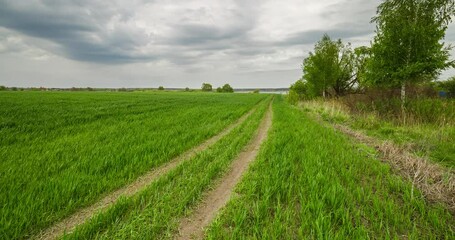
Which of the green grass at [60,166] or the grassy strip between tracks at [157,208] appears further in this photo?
the green grass at [60,166]

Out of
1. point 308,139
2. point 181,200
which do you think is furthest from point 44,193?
point 308,139

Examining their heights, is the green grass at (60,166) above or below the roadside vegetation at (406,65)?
below

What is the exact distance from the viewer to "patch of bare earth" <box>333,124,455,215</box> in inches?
141

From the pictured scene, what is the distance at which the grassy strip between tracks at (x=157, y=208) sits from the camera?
273 cm

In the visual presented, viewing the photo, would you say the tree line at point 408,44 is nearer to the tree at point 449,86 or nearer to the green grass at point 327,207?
the green grass at point 327,207

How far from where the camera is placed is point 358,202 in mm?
3473

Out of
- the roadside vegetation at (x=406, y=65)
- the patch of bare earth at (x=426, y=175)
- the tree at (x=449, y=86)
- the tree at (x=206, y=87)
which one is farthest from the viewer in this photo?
the tree at (x=206, y=87)

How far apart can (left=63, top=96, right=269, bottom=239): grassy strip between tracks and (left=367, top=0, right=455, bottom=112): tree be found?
13.8m

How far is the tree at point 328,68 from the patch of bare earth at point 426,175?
24.6 metres

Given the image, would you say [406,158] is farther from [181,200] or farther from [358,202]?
[181,200]

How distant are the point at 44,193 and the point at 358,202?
5467mm

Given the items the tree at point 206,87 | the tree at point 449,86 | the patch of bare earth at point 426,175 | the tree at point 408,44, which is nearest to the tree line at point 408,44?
the tree at point 408,44

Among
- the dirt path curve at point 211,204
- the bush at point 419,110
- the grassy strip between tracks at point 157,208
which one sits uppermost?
the bush at point 419,110

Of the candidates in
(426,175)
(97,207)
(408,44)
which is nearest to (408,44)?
(408,44)
